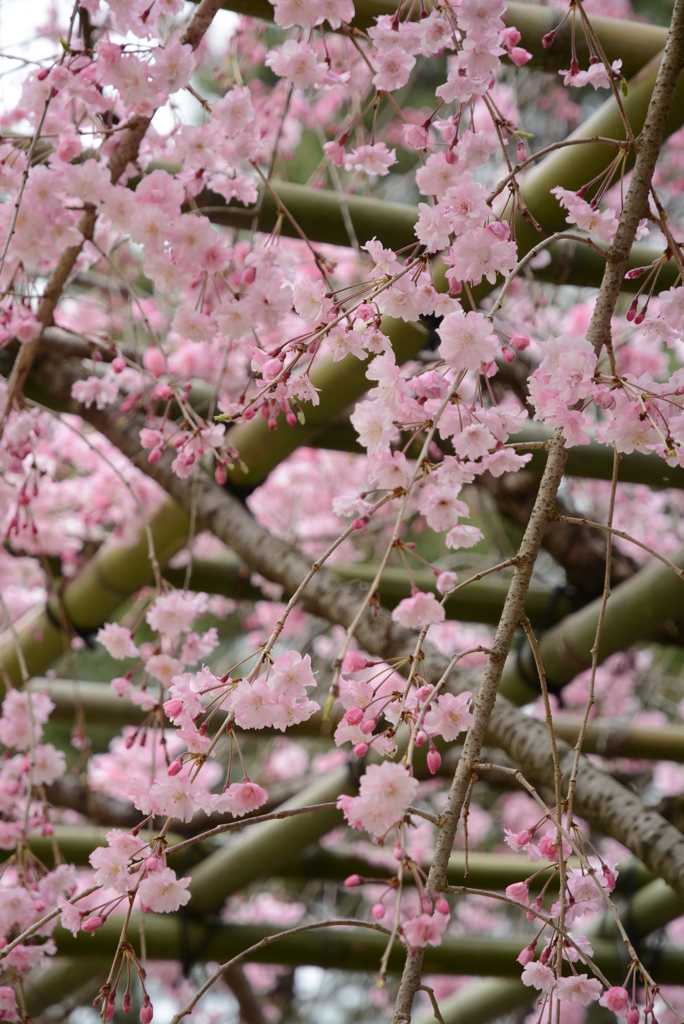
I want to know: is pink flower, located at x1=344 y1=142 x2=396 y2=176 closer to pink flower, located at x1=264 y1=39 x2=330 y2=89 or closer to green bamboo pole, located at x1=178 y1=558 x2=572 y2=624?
pink flower, located at x1=264 y1=39 x2=330 y2=89

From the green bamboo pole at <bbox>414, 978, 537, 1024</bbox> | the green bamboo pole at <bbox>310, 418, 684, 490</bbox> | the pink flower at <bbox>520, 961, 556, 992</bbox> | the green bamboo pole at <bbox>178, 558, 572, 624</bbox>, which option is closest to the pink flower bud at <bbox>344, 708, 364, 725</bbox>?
the pink flower at <bbox>520, 961, 556, 992</bbox>

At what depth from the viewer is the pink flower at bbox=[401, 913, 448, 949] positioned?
534 millimetres

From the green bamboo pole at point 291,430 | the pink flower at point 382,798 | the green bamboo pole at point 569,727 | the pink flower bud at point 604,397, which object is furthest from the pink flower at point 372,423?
the green bamboo pole at point 569,727

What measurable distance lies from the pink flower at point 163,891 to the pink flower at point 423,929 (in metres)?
0.25

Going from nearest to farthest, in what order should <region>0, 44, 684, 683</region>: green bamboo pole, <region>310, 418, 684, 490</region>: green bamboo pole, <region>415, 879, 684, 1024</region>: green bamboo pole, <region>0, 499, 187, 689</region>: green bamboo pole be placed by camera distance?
1. <region>0, 44, 684, 683</region>: green bamboo pole
2. <region>310, 418, 684, 490</region>: green bamboo pole
3. <region>0, 499, 187, 689</region>: green bamboo pole
4. <region>415, 879, 684, 1024</region>: green bamboo pole

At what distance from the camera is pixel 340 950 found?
2033 mm

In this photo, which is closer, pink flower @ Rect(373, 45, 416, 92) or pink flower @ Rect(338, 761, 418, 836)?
pink flower @ Rect(338, 761, 418, 836)

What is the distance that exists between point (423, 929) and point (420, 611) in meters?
0.26

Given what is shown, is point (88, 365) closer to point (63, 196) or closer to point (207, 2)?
point (63, 196)

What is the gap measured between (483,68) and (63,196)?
0.57 m

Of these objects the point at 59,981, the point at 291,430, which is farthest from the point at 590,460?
the point at 59,981

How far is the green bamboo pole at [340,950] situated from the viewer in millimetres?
1970

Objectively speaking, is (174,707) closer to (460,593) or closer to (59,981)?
(460,593)

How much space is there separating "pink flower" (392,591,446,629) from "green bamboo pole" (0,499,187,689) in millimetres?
1092
